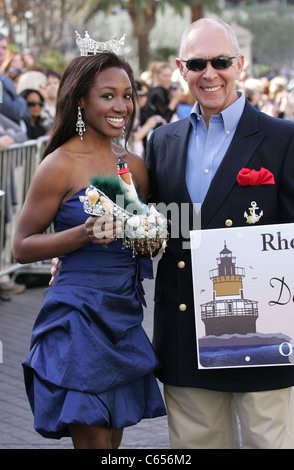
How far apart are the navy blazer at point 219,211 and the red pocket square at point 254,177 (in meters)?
0.03

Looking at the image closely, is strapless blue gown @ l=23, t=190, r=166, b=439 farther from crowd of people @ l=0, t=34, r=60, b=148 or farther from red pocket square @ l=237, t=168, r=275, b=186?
crowd of people @ l=0, t=34, r=60, b=148

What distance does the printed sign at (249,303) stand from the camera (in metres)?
3.26

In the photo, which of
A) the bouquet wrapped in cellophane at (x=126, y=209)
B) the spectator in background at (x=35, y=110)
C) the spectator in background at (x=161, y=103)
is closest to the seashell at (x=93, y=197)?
the bouquet wrapped in cellophane at (x=126, y=209)

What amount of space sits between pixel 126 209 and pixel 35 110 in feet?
22.8

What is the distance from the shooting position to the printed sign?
3256 mm

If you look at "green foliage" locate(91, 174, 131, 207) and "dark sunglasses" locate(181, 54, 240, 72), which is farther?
"dark sunglasses" locate(181, 54, 240, 72)

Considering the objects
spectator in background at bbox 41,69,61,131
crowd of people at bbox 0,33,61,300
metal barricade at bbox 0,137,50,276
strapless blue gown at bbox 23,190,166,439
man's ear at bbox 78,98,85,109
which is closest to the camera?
strapless blue gown at bbox 23,190,166,439

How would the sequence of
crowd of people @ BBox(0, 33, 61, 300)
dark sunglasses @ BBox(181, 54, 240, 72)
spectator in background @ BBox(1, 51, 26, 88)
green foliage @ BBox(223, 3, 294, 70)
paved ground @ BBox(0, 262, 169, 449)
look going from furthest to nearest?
green foliage @ BBox(223, 3, 294, 70), spectator in background @ BBox(1, 51, 26, 88), crowd of people @ BBox(0, 33, 61, 300), paved ground @ BBox(0, 262, 169, 449), dark sunglasses @ BBox(181, 54, 240, 72)

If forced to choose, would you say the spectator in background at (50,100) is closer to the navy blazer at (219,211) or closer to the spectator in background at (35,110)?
the spectator in background at (35,110)

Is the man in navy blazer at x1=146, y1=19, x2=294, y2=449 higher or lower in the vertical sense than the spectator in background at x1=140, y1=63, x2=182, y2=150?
lower

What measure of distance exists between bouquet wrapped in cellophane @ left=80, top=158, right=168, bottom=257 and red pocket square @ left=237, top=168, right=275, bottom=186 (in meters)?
0.37

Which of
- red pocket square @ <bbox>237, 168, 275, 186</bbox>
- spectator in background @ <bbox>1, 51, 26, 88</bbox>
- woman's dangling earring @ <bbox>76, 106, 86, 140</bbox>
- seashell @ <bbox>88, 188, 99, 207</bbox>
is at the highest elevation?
spectator in background @ <bbox>1, 51, 26, 88</bbox>

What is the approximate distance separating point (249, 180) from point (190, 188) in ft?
0.95

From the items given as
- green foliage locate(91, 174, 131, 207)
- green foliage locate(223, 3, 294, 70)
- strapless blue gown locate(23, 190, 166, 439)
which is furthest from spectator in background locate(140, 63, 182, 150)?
green foliage locate(223, 3, 294, 70)
